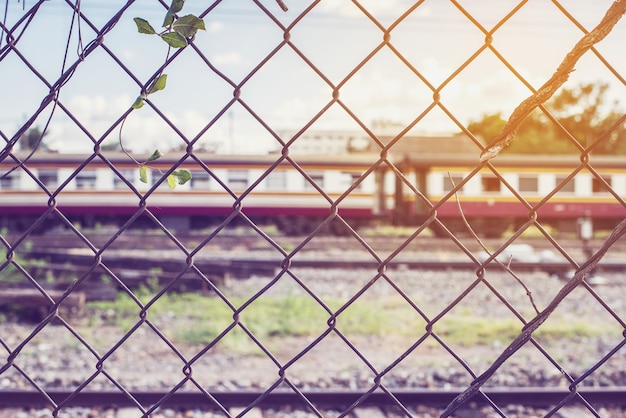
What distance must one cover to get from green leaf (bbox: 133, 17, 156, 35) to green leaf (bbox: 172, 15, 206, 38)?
4 cm

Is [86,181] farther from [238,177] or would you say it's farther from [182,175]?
[182,175]

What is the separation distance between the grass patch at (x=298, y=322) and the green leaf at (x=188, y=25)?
4.59 m

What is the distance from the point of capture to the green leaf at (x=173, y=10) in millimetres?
1168

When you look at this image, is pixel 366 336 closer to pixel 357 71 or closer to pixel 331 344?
pixel 331 344

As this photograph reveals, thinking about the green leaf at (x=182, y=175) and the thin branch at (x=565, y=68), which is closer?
the thin branch at (x=565, y=68)

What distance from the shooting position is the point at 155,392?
4.16 metres

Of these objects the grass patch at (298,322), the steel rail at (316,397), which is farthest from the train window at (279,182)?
the steel rail at (316,397)

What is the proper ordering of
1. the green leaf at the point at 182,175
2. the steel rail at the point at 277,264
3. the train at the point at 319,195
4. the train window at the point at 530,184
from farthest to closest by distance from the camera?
the train window at the point at 530,184
the train at the point at 319,195
the steel rail at the point at 277,264
the green leaf at the point at 182,175

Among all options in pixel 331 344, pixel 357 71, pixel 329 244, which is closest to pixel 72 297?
pixel 331 344

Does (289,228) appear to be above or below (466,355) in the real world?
above

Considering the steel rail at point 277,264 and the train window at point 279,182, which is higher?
the train window at point 279,182

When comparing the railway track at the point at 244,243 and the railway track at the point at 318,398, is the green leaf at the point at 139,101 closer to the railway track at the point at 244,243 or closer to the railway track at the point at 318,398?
the railway track at the point at 318,398

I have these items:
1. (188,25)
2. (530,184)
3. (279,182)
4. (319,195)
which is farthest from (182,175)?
(530,184)

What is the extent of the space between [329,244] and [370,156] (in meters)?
5.27
